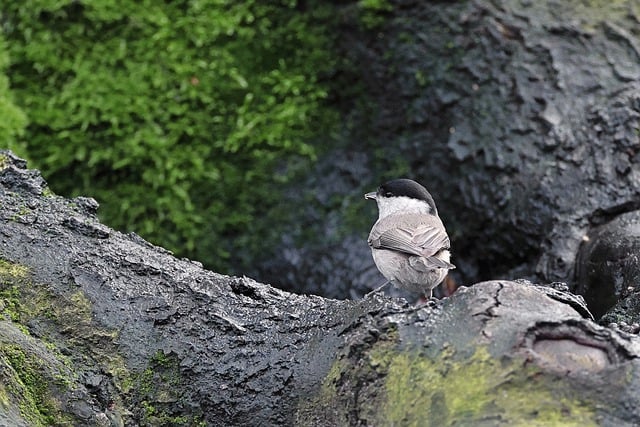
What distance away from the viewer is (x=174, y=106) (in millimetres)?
5723

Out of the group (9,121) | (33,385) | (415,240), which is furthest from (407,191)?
(9,121)

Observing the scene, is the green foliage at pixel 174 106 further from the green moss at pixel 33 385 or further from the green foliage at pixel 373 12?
the green moss at pixel 33 385

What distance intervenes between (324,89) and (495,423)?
3931 mm

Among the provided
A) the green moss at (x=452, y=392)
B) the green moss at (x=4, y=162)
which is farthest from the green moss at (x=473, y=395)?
the green moss at (x=4, y=162)

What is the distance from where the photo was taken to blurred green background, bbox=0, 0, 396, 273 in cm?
565

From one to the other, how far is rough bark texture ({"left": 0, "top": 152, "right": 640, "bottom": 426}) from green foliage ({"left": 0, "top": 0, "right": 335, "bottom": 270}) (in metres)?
2.32

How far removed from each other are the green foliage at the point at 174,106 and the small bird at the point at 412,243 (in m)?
1.66

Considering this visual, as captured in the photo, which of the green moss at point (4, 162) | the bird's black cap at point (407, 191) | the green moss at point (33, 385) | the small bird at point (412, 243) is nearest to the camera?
the green moss at point (33, 385)

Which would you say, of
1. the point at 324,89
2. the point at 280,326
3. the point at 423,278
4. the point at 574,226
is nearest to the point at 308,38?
the point at 324,89

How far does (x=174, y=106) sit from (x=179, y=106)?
33 millimetres

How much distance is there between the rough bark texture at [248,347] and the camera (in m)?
2.26

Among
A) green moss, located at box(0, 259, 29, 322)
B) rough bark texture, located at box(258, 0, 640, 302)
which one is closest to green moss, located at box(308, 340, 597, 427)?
green moss, located at box(0, 259, 29, 322)

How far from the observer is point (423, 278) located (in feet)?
12.5

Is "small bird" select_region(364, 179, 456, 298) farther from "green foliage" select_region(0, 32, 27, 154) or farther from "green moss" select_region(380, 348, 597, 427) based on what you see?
"green foliage" select_region(0, 32, 27, 154)
